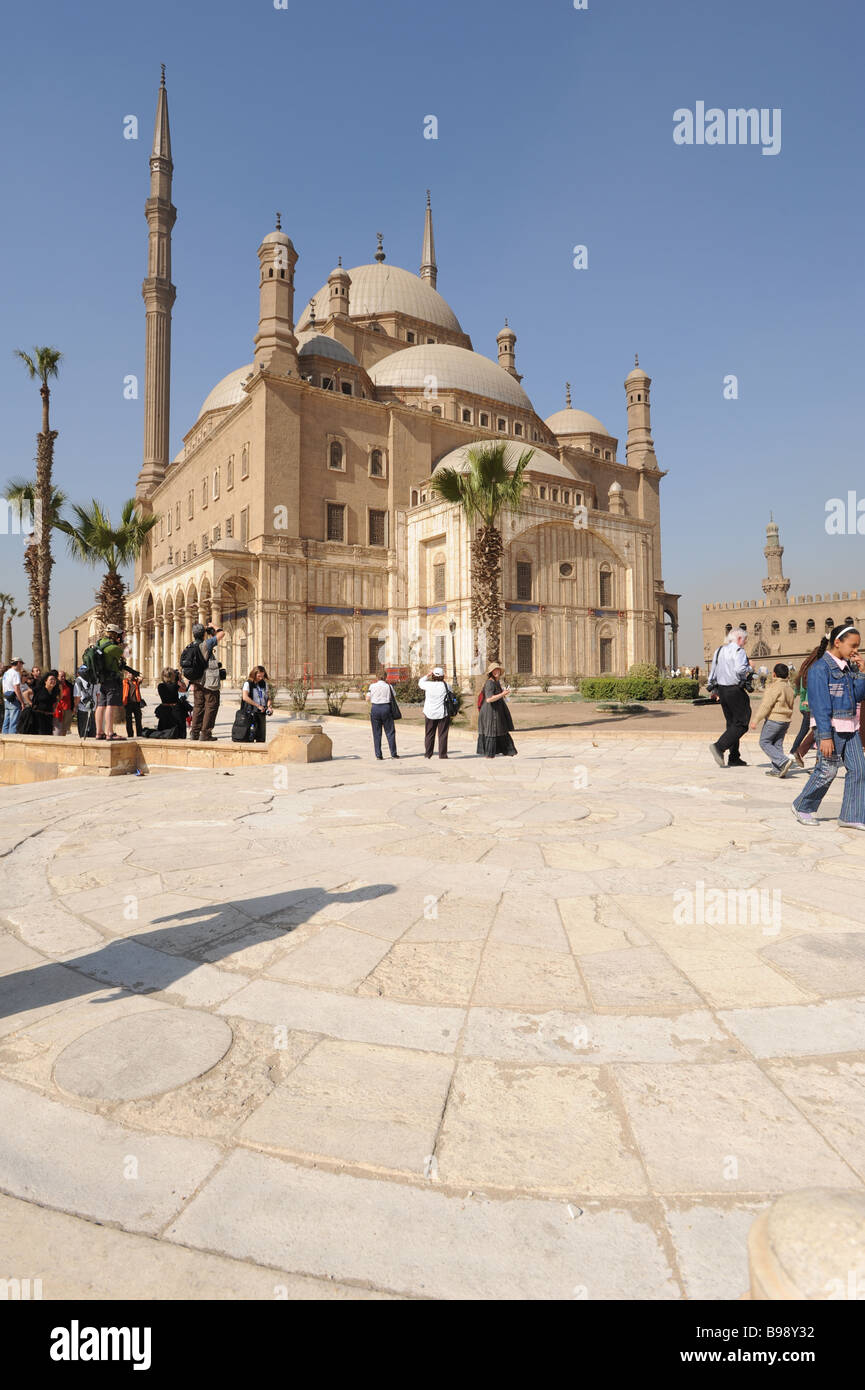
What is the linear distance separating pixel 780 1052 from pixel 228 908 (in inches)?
109

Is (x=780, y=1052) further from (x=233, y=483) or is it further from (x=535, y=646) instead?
(x=233, y=483)

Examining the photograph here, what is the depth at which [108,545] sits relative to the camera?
18.8 m

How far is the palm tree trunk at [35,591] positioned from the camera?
2083cm

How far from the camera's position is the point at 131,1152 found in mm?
1868

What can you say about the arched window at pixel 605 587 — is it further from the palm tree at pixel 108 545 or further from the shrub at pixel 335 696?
the palm tree at pixel 108 545

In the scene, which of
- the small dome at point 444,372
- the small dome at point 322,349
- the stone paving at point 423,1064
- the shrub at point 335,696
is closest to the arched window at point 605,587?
the small dome at point 444,372

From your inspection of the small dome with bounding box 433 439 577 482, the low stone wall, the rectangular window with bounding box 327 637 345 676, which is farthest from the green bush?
the low stone wall

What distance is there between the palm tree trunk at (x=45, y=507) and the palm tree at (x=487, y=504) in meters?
12.0

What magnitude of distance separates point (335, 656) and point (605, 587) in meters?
17.0

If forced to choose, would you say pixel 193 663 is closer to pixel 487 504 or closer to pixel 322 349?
pixel 487 504

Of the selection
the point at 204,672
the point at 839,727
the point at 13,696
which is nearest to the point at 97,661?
the point at 204,672

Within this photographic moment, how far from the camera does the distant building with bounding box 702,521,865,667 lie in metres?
65.7

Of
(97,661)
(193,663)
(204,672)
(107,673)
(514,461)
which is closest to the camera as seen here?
(97,661)

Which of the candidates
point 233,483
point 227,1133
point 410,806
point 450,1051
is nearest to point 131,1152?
point 227,1133
